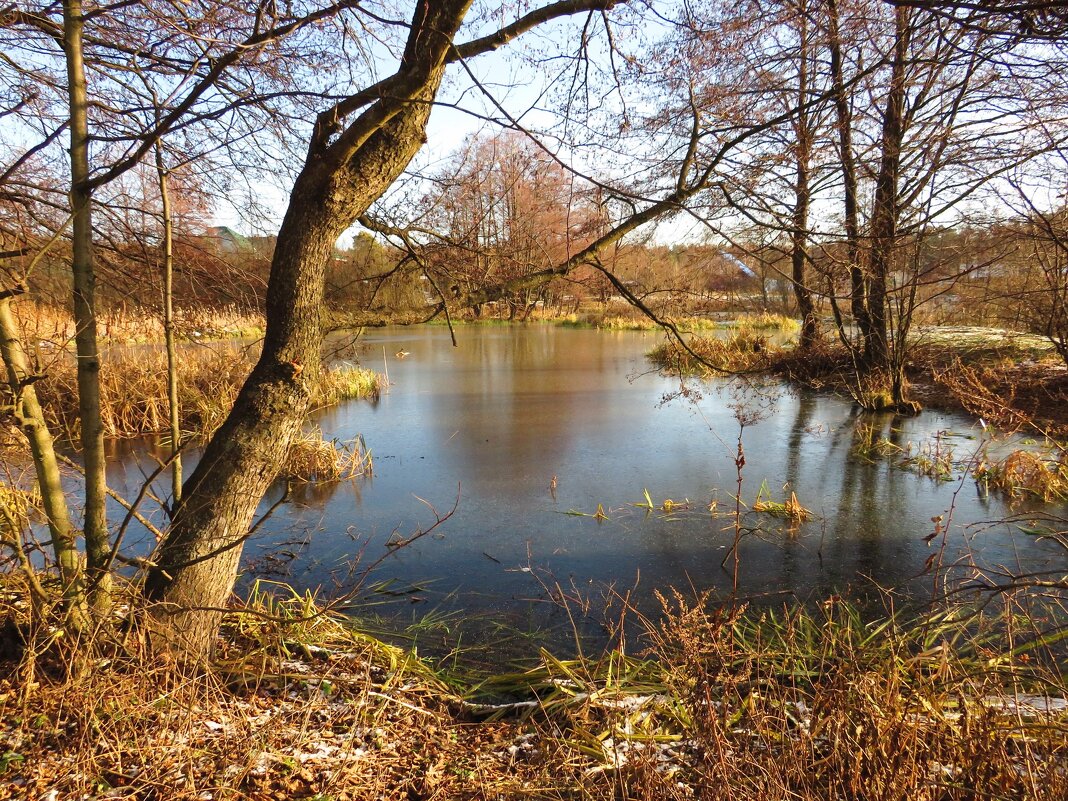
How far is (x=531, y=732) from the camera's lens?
214 cm

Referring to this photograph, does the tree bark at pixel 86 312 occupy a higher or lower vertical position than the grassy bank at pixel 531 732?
higher

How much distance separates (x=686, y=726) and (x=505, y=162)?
2.48 meters

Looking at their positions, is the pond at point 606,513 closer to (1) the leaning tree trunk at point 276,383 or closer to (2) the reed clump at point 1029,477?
(2) the reed clump at point 1029,477

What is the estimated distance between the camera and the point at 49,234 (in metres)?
2.67

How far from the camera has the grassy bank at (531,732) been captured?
1.61m

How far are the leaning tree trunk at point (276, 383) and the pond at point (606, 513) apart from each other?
310 mm

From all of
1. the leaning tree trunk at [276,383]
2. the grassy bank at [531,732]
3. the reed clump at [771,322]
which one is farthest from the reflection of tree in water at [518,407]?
the reed clump at [771,322]

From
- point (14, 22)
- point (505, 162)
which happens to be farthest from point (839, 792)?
point (14, 22)

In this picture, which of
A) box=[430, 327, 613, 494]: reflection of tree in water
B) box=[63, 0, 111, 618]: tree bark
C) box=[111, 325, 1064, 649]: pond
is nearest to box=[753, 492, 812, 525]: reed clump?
box=[111, 325, 1064, 649]: pond

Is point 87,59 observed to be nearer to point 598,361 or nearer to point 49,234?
point 49,234

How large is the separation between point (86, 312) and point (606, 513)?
3578 millimetres

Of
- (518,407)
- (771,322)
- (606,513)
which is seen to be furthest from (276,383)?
(771,322)

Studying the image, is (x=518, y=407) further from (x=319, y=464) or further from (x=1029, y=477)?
(x=1029, y=477)

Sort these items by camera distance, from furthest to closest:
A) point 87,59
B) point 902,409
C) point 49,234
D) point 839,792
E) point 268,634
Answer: point 902,409 → point 49,234 → point 268,634 → point 87,59 → point 839,792
